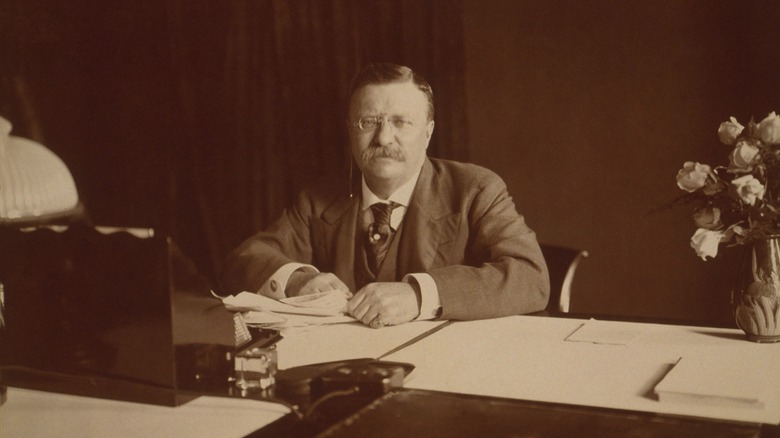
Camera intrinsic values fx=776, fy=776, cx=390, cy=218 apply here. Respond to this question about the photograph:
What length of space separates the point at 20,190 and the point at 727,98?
2397mm

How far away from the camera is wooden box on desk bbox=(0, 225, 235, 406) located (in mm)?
938

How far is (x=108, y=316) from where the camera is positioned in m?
0.96

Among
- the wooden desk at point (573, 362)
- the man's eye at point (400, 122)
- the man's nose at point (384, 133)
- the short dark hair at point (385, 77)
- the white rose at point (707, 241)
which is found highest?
the short dark hair at point (385, 77)

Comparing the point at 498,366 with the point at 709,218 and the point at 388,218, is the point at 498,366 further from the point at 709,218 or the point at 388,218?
the point at 388,218

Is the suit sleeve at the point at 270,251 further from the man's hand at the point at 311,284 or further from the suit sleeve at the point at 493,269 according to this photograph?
the suit sleeve at the point at 493,269

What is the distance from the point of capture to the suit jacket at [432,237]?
5.95ft

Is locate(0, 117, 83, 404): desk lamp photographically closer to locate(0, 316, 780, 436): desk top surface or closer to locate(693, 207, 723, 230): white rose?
locate(0, 316, 780, 436): desk top surface

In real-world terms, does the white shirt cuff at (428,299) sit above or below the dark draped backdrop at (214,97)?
below

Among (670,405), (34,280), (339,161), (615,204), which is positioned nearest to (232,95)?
(339,161)

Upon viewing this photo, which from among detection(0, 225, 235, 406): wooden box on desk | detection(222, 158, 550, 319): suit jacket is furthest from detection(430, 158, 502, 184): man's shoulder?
detection(0, 225, 235, 406): wooden box on desk

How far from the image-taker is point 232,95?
3451 millimetres

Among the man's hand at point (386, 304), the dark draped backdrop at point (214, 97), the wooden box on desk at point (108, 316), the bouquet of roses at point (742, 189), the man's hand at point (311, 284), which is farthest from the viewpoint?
the dark draped backdrop at point (214, 97)

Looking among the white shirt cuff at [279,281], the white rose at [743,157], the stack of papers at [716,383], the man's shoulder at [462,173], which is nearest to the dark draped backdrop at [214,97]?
the man's shoulder at [462,173]

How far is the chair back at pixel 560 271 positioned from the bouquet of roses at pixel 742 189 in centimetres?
63
